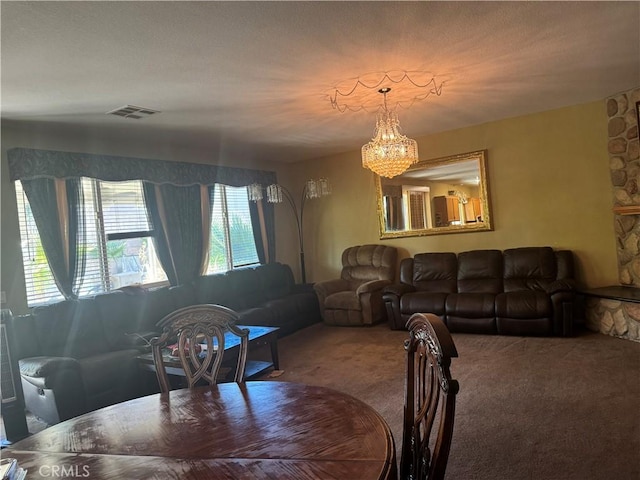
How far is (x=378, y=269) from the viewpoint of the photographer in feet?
19.9

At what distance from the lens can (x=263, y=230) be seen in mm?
6449

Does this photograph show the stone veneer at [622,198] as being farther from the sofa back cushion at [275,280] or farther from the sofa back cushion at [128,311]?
the sofa back cushion at [128,311]

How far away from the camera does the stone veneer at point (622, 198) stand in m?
4.27

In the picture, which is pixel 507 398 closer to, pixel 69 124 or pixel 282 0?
pixel 282 0

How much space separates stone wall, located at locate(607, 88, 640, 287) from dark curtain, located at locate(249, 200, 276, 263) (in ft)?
14.6

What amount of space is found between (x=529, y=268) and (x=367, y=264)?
2.16 metres

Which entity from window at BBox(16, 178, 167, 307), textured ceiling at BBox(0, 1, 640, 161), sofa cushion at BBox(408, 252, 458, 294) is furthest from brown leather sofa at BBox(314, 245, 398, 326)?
textured ceiling at BBox(0, 1, 640, 161)

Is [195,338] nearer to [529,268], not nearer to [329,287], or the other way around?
[329,287]

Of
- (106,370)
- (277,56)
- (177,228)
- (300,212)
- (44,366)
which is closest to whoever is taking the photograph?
(277,56)

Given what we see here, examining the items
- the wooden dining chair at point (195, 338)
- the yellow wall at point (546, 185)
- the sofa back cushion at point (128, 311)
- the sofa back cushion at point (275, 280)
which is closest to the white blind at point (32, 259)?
the sofa back cushion at point (128, 311)

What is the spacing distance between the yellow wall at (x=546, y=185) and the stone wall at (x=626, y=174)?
0.09 m

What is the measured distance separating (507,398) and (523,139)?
3332 mm

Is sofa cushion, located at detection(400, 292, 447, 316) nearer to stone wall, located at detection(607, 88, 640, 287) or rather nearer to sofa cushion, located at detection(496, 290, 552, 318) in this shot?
sofa cushion, located at detection(496, 290, 552, 318)

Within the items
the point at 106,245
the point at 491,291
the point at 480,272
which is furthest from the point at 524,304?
the point at 106,245
